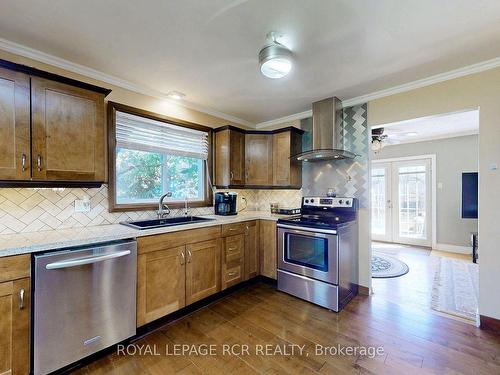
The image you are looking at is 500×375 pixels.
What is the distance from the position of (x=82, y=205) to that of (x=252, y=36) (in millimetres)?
2140

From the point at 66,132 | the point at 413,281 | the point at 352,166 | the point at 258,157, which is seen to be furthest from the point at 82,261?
the point at 413,281

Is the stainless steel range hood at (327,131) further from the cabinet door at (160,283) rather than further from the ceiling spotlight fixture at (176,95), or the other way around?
the cabinet door at (160,283)

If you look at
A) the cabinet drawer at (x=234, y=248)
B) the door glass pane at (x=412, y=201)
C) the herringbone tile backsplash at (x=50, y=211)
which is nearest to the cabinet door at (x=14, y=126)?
the herringbone tile backsplash at (x=50, y=211)

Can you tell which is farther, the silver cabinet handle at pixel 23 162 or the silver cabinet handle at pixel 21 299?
the silver cabinet handle at pixel 23 162

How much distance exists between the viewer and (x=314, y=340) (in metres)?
2.00

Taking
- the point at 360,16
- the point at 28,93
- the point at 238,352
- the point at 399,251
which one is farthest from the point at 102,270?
the point at 399,251

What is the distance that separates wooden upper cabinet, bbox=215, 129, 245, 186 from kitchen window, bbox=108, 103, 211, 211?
0.50 ft

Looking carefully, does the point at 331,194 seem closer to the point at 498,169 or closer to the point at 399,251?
the point at 498,169

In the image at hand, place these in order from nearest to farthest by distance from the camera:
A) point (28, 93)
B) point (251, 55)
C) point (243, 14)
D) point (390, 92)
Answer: point (243, 14) → point (28, 93) → point (251, 55) → point (390, 92)

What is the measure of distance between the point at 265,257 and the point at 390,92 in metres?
2.57

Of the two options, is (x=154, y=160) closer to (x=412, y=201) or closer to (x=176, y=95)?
(x=176, y=95)

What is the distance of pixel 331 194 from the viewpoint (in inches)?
126

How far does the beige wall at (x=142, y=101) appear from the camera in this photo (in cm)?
198

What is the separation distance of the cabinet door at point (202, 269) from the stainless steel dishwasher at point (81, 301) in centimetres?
55
